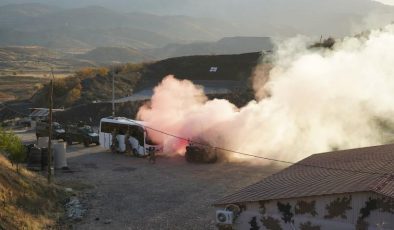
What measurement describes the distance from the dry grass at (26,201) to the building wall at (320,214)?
879cm

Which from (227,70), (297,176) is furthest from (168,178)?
(227,70)

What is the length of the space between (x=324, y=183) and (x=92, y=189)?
14862 mm

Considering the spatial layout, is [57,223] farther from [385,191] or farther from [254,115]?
[254,115]

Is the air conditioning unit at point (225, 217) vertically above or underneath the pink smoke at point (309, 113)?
underneath

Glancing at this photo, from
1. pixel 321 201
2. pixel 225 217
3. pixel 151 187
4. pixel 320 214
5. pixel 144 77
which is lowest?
pixel 151 187

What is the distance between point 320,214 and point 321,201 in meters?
0.37

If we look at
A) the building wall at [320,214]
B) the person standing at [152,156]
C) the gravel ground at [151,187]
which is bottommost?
the gravel ground at [151,187]

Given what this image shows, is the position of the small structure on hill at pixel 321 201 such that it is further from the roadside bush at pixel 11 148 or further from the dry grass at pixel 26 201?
the roadside bush at pixel 11 148

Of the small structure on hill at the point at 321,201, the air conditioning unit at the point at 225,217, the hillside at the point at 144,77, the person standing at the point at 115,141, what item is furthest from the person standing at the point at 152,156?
the hillside at the point at 144,77

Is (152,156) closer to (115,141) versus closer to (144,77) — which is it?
(115,141)

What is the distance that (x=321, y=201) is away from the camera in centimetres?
1219

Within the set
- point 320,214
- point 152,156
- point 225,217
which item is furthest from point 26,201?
point 320,214

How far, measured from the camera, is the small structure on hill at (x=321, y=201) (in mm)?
11500

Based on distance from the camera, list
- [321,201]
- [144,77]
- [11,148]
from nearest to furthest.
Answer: [321,201], [11,148], [144,77]
